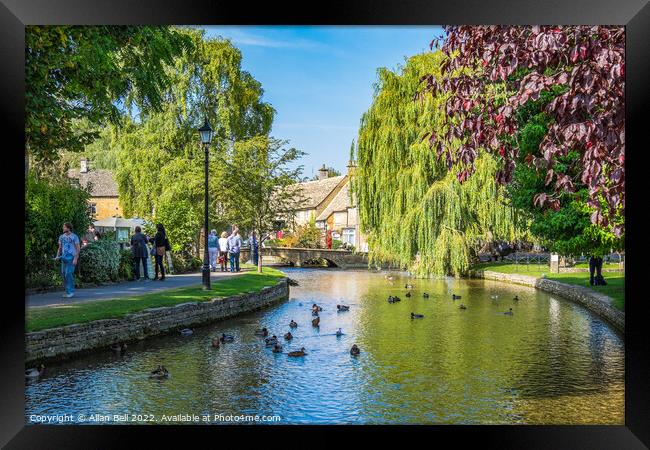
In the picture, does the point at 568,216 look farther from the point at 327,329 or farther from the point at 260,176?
the point at 260,176

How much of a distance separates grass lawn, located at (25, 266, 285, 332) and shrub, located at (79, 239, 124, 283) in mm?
A: 1986

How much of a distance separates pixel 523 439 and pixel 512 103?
3.49 meters

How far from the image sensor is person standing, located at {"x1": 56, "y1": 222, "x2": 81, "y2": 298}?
436 inches

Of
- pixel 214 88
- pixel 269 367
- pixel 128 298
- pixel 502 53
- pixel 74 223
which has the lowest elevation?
pixel 269 367

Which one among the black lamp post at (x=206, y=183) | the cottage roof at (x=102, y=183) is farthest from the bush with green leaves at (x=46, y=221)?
the cottage roof at (x=102, y=183)

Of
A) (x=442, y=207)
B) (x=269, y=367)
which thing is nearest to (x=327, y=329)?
(x=269, y=367)

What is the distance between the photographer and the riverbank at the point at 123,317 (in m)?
8.45

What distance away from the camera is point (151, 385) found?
8086 mm

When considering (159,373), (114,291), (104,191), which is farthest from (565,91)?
(104,191)

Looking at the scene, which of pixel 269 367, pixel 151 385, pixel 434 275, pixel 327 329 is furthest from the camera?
pixel 434 275

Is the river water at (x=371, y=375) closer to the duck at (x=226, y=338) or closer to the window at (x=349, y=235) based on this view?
the duck at (x=226, y=338)

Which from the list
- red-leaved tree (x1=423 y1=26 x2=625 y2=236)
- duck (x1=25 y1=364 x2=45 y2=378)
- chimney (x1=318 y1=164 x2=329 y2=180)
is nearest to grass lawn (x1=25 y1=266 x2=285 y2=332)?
duck (x1=25 y1=364 x2=45 y2=378)

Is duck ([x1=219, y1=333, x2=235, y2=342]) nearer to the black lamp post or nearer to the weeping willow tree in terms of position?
the black lamp post
